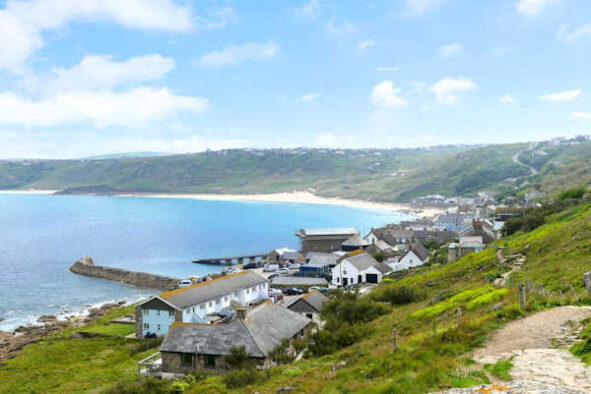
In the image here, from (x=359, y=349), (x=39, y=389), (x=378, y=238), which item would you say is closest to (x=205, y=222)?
(x=378, y=238)

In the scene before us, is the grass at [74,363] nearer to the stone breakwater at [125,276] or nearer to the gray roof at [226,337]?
the gray roof at [226,337]

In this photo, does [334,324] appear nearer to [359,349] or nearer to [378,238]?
[359,349]

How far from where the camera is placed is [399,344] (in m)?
18.0

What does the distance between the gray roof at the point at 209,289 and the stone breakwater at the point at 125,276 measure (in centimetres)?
2285

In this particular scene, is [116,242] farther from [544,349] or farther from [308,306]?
[544,349]

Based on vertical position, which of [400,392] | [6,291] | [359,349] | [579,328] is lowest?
[6,291]

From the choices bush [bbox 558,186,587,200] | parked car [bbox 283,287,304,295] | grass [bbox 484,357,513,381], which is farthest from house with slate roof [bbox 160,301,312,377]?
bush [bbox 558,186,587,200]

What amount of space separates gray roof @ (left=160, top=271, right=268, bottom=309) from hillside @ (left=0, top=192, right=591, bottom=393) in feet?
13.9

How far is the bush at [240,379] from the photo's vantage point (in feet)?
63.8

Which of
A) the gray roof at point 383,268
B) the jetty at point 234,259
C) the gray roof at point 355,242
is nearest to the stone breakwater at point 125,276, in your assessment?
the jetty at point 234,259

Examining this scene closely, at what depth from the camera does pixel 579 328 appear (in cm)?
1263

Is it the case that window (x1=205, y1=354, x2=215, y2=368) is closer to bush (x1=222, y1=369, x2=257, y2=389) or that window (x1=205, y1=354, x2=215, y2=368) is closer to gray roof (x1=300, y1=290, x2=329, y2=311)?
bush (x1=222, y1=369, x2=257, y2=389)

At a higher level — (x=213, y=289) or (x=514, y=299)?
(x=514, y=299)

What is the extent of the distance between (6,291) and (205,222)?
296 ft
